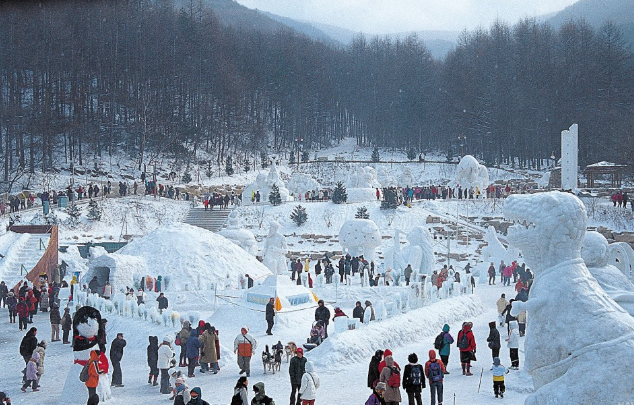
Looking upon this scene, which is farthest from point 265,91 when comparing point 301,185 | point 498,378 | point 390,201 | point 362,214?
point 498,378

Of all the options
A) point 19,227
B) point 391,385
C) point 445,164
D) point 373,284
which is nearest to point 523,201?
point 391,385

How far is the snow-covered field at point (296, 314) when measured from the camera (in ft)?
38.4

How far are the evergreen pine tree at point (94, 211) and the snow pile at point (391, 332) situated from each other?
2236cm

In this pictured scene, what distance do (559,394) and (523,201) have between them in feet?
6.93

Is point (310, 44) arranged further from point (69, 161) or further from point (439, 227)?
point (439, 227)

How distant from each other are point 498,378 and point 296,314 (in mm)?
6981

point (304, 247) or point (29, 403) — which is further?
point (304, 247)

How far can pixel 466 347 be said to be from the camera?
1234 centimetres

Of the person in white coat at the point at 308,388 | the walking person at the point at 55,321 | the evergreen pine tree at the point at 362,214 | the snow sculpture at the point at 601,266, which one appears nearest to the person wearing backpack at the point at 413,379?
the person in white coat at the point at 308,388

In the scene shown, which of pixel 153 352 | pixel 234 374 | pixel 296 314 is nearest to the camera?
pixel 153 352

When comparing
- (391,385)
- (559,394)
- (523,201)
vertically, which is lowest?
(391,385)

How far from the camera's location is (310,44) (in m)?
83.5

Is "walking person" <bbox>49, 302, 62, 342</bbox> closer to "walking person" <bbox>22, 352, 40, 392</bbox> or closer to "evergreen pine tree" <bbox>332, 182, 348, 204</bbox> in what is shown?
"walking person" <bbox>22, 352, 40, 392</bbox>

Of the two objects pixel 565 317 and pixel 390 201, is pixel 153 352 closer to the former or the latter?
pixel 565 317
